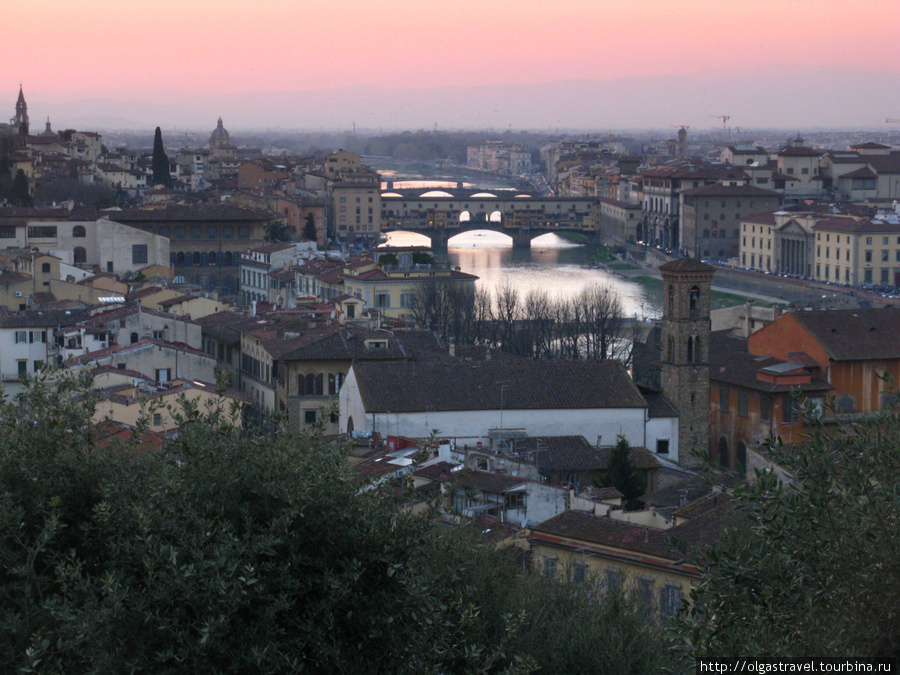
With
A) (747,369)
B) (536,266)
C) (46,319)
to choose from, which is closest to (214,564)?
(747,369)

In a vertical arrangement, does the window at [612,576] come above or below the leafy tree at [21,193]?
below

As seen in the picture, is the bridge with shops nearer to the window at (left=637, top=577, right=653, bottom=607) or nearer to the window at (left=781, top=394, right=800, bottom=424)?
the window at (left=781, top=394, right=800, bottom=424)

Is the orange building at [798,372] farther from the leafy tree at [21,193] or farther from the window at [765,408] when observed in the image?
the leafy tree at [21,193]

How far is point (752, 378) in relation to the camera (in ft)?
39.3

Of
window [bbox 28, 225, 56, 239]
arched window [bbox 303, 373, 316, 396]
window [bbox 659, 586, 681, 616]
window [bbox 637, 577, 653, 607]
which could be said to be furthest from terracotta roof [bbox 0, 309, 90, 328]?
window [bbox 659, 586, 681, 616]

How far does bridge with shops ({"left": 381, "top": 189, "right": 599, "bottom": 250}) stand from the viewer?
1796 inches

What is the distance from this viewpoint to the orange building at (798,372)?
11.7 metres

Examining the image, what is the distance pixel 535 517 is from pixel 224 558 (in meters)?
4.31

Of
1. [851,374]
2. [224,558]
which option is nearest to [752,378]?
[851,374]

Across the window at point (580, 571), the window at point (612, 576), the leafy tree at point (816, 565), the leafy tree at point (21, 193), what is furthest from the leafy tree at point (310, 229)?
the leafy tree at point (816, 565)

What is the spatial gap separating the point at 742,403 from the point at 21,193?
62.9ft

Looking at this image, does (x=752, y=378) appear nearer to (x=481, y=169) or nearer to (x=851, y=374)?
(x=851, y=374)

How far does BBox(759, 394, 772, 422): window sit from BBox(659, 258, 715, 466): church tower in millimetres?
622

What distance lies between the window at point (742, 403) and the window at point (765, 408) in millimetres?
207
